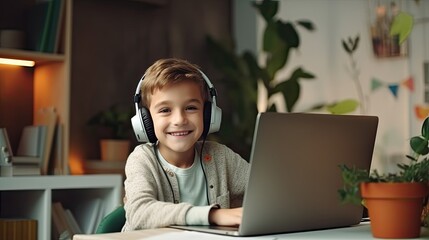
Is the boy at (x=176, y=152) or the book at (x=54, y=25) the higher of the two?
the book at (x=54, y=25)

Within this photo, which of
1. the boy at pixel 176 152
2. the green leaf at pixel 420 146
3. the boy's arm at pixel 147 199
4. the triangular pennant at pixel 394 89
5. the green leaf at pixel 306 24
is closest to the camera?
the green leaf at pixel 420 146

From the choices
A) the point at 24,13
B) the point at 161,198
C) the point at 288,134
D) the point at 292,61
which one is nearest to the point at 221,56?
the point at 292,61

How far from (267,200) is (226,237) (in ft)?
0.35

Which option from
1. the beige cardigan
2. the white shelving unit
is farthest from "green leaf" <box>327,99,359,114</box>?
the beige cardigan

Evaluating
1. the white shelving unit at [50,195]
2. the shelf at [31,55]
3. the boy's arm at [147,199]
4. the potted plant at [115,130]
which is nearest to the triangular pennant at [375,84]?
the potted plant at [115,130]

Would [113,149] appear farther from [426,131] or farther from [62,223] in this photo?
[426,131]

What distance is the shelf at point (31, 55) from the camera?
3.19 m

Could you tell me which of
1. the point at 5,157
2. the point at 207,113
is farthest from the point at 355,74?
the point at 207,113

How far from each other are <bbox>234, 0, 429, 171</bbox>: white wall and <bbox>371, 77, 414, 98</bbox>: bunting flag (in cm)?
1

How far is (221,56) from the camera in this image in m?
4.45

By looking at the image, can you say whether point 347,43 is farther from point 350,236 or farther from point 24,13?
point 350,236

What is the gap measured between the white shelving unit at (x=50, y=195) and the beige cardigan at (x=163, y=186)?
1283mm

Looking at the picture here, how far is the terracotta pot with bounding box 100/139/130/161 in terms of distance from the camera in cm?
362

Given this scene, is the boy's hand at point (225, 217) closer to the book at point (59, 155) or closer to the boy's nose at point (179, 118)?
the boy's nose at point (179, 118)
